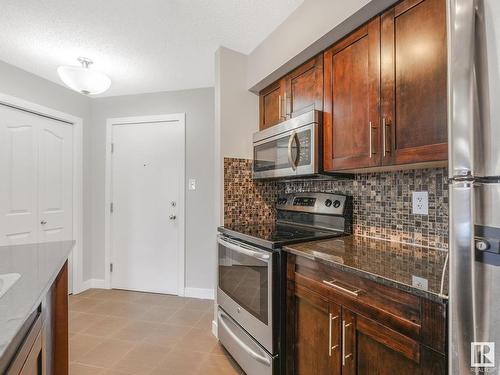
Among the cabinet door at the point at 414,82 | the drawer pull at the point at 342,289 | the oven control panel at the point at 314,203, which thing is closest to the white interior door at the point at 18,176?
the oven control panel at the point at 314,203

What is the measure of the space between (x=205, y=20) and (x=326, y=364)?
2.15 metres

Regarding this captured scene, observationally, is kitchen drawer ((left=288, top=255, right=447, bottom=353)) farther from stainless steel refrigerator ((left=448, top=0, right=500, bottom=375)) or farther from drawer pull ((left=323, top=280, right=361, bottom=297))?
stainless steel refrigerator ((left=448, top=0, right=500, bottom=375))

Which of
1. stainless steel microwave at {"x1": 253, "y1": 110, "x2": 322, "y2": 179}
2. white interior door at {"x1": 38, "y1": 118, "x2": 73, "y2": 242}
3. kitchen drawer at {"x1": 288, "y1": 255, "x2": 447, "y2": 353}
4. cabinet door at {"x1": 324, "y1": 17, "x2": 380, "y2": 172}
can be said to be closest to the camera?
kitchen drawer at {"x1": 288, "y1": 255, "x2": 447, "y2": 353}

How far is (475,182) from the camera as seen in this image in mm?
580

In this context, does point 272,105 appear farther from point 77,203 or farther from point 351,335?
point 77,203

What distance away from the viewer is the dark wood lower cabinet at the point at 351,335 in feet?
2.61

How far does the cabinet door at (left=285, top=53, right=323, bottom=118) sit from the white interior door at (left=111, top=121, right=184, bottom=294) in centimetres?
150

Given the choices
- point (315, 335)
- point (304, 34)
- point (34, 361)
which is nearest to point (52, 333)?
point (34, 361)

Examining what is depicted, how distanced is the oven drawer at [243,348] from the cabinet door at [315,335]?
17cm

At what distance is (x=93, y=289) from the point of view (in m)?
3.13

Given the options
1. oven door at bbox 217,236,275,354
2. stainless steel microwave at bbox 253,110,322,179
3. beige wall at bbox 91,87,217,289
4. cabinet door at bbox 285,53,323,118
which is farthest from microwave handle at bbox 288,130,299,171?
beige wall at bbox 91,87,217,289

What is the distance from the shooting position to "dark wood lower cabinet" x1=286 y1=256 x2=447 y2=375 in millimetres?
796

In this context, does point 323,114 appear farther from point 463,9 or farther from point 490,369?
point 490,369

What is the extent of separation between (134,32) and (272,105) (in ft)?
3.82
